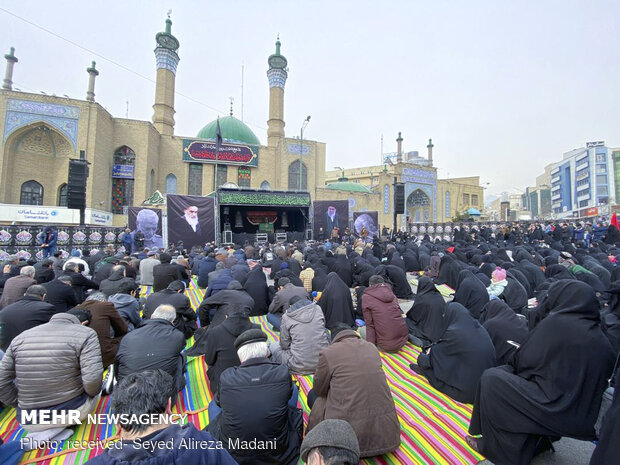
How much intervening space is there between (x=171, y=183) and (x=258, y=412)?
23113 millimetres

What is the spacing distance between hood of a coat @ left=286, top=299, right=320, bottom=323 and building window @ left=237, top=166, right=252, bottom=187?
2175cm

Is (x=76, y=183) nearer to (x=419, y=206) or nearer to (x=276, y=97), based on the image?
(x=276, y=97)

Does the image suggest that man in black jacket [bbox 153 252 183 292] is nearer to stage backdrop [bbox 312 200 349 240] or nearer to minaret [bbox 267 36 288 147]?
stage backdrop [bbox 312 200 349 240]

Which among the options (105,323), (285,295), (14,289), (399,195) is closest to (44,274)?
(14,289)

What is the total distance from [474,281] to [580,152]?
73234 mm

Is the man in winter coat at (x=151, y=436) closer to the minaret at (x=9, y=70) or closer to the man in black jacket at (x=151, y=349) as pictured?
the man in black jacket at (x=151, y=349)

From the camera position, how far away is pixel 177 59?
22969mm

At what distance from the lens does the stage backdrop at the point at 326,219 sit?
57.4 ft

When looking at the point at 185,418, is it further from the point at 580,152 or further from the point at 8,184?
the point at 580,152

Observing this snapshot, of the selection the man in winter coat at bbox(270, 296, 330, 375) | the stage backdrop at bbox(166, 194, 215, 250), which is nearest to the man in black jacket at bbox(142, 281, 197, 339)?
the man in winter coat at bbox(270, 296, 330, 375)

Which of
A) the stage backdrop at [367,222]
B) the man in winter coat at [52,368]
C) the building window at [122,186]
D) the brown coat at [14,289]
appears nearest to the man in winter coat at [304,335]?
the man in winter coat at [52,368]

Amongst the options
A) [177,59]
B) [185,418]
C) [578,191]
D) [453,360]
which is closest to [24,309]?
[185,418]

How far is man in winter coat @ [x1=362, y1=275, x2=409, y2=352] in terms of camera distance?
3.88 meters

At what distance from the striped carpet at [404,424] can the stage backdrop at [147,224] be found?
11664 mm
